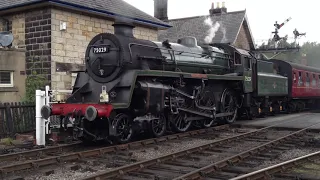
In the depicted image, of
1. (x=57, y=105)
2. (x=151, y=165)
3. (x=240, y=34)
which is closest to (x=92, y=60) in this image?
(x=57, y=105)

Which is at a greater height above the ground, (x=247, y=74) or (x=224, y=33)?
(x=224, y=33)

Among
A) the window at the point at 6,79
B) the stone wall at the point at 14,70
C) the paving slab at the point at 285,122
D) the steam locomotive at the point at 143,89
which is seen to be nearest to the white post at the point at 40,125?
the steam locomotive at the point at 143,89

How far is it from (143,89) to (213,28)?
20.0 meters

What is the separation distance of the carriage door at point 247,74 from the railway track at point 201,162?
417 cm

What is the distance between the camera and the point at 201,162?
22.0 ft

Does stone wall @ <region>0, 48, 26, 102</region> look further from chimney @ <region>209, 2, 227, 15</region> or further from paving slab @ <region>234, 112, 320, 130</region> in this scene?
chimney @ <region>209, 2, 227, 15</region>

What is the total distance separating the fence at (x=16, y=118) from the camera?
381 inches

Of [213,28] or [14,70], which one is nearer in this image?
[14,70]

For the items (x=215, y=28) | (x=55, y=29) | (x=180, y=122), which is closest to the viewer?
(x=180, y=122)

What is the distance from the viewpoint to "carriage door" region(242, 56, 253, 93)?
13422 mm

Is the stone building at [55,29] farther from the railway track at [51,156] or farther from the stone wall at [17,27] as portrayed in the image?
the railway track at [51,156]

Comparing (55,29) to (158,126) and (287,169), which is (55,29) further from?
(287,169)

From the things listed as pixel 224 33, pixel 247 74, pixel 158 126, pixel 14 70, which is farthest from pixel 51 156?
pixel 224 33

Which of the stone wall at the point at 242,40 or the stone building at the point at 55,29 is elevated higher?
the stone wall at the point at 242,40
